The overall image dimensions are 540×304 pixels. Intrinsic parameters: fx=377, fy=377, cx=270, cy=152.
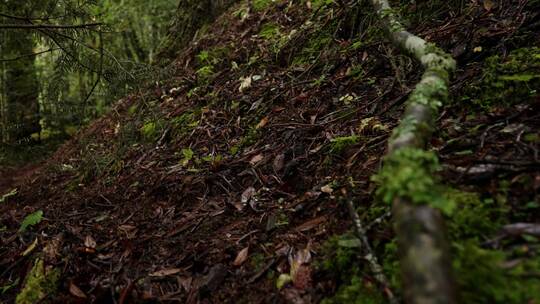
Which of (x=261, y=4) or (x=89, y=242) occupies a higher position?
(x=261, y=4)

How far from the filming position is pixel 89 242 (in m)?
2.72

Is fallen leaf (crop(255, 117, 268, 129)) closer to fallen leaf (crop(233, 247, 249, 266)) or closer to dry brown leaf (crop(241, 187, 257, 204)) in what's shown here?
dry brown leaf (crop(241, 187, 257, 204))

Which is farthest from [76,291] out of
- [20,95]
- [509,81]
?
[20,95]

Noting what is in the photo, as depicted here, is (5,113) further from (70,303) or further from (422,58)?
(422,58)

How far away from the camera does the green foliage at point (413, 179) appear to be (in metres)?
1.26

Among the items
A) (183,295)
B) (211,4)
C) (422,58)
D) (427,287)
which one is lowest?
(183,295)

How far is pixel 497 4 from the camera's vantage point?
3.02 metres

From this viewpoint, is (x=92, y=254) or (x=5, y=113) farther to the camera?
(x=5, y=113)

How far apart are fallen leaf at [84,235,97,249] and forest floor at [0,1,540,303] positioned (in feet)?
0.06

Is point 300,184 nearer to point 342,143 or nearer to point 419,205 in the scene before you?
point 342,143

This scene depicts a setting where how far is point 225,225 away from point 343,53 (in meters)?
2.17

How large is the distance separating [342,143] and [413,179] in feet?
4.30

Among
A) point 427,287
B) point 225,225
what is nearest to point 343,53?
point 225,225

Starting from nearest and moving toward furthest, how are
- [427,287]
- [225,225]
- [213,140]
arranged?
[427,287], [225,225], [213,140]
